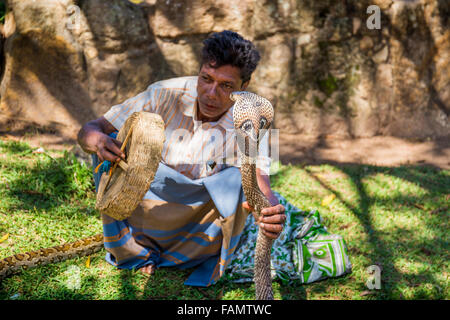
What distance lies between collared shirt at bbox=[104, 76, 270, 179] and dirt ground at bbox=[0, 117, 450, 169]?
264 cm

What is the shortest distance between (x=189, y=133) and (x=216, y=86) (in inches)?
18.9

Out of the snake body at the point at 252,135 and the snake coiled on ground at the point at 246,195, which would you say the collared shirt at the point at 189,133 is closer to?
the snake coiled on ground at the point at 246,195

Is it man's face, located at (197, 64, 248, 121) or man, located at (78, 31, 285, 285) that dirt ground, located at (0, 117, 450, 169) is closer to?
man, located at (78, 31, 285, 285)

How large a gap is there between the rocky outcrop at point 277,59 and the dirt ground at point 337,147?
196 millimetres

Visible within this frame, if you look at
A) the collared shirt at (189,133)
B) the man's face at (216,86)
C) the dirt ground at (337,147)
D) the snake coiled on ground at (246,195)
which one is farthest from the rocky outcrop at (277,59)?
the man's face at (216,86)

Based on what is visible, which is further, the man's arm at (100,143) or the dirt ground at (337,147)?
the dirt ground at (337,147)

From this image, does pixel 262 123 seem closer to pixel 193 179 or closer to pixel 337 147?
pixel 193 179

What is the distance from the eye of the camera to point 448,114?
6.60 m

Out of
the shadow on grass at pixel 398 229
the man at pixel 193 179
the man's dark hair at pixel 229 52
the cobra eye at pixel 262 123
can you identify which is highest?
A: the man's dark hair at pixel 229 52

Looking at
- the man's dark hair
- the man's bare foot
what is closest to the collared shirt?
the man's dark hair

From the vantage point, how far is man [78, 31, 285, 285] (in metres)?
2.87

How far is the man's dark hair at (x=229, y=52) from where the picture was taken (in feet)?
9.23

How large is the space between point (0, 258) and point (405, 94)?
5.94 metres

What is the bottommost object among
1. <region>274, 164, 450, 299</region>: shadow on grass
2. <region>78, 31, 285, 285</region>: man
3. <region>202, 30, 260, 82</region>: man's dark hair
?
<region>274, 164, 450, 299</region>: shadow on grass
